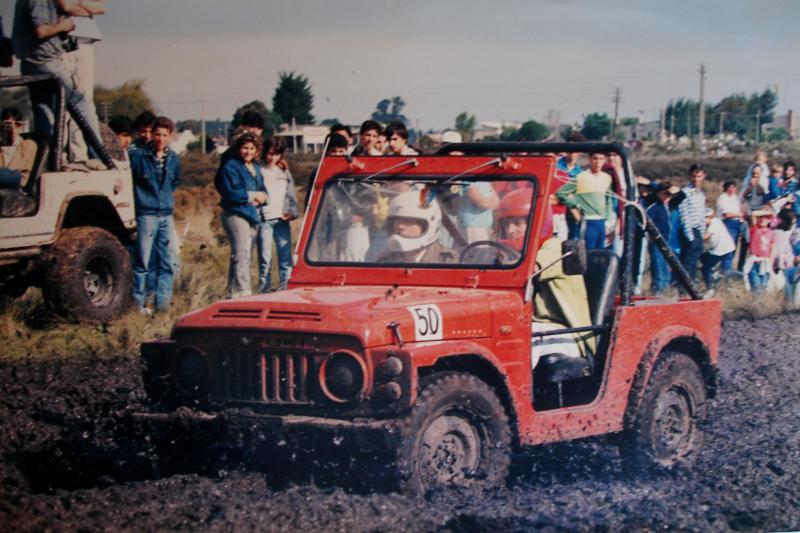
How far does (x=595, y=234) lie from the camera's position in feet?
25.9

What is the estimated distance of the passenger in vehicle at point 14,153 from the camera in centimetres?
592

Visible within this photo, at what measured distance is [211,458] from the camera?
5277 millimetres

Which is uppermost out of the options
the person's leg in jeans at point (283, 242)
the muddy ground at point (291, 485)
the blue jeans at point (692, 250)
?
the person's leg in jeans at point (283, 242)

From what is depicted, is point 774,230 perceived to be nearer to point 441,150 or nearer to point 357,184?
point 441,150

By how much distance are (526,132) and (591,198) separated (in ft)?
2.32

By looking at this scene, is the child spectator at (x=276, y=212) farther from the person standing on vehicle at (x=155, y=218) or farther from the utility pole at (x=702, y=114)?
the utility pole at (x=702, y=114)

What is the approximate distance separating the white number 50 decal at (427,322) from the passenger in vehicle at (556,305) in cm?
79

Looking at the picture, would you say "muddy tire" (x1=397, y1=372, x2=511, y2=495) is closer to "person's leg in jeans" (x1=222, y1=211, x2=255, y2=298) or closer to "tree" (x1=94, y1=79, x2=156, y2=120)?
"tree" (x1=94, y1=79, x2=156, y2=120)

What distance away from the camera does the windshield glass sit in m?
5.69

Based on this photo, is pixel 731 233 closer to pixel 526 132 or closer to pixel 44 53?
pixel 526 132

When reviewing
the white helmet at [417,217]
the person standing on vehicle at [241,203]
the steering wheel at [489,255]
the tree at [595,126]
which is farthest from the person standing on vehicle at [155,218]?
the tree at [595,126]

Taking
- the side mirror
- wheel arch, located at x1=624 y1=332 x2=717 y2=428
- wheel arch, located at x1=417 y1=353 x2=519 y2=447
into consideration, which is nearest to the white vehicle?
wheel arch, located at x1=417 y1=353 x2=519 y2=447

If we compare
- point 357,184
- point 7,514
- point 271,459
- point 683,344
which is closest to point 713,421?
point 683,344

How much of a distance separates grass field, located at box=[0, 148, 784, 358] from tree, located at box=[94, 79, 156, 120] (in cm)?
62
